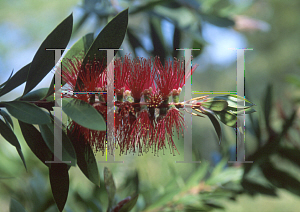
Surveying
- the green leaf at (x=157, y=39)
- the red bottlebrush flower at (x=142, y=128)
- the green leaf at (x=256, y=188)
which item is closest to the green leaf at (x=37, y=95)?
the red bottlebrush flower at (x=142, y=128)

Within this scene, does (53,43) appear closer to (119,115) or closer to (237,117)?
(119,115)

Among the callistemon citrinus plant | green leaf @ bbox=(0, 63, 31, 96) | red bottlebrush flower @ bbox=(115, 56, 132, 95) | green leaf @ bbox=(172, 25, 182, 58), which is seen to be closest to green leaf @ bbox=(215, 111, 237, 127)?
the callistemon citrinus plant

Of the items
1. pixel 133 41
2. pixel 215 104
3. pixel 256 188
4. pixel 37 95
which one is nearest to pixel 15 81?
pixel 37 95

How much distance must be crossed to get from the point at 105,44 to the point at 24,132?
0.46 feet

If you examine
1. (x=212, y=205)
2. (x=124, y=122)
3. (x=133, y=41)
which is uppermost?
(x=133, y=41)

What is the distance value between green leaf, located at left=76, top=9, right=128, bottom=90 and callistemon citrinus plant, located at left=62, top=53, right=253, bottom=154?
1.1 inches

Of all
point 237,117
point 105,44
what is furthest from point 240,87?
point 105,44

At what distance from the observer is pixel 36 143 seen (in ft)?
0.93

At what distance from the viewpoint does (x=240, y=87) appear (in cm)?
38

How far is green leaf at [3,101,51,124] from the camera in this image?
0.71 ft

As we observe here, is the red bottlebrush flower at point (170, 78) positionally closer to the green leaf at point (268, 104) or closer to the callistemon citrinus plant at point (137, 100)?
the callistemon citrinus plant at point (137, 100)

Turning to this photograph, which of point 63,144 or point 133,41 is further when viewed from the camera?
point 133,41

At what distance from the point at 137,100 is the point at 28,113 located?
121mm

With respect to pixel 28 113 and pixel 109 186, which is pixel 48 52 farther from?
pixel 109 186
